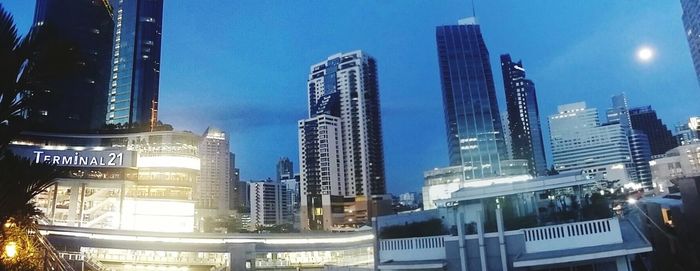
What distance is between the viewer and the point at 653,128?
166500mm

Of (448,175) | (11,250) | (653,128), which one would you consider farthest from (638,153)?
(11,250)

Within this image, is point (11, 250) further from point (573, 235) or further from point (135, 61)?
point (135, 61)

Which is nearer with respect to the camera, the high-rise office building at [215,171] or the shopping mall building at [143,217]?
the shopping mall building at [143,217]

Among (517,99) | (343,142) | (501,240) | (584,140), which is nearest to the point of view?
(501,240)

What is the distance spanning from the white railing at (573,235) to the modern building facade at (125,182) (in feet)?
132

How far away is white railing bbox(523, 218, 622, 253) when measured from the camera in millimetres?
10609

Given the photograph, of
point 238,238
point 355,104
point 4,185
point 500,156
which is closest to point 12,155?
point 4,185

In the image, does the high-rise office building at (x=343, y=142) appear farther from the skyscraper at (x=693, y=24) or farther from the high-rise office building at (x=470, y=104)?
the skyscraper at (x=693, y=24)

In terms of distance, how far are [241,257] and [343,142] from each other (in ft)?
242

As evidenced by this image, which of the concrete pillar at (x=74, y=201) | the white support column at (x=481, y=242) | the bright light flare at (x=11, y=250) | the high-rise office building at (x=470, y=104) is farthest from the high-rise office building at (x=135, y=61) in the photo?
the bright light flare at (x=11, y=250)

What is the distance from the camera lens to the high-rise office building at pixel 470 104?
11844cm

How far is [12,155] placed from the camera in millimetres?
5945

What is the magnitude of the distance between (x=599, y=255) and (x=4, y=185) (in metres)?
10.7

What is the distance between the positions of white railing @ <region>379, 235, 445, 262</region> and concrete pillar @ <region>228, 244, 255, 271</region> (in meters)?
19.0
